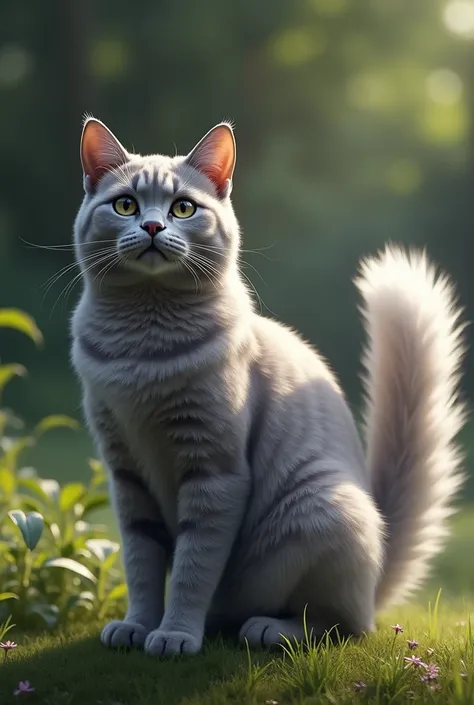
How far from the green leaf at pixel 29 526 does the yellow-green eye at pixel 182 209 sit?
87cm

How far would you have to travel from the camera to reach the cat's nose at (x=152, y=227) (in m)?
2.02

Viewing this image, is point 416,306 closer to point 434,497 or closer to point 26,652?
point 434,497

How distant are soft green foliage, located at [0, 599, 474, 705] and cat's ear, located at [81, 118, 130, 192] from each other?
1.08 m

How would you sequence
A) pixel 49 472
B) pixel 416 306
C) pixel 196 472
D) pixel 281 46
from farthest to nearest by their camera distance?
pixel 281 46
pixel 49 472
pixel 416 306
pixel 196 472

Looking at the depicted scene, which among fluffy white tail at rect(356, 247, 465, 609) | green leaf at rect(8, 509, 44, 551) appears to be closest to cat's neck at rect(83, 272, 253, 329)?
fluffy white tail at rect(356, 247, 465, 609)

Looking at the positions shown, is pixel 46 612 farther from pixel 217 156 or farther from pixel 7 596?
pixel 217 156

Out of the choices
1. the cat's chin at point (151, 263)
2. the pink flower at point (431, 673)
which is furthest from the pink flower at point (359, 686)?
the cat's chin at point (151, 263)

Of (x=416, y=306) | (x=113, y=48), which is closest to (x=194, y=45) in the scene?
(x=113, y=48)

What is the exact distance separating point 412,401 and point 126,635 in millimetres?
942

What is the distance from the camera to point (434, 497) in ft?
8.21

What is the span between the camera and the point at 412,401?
8.24ft

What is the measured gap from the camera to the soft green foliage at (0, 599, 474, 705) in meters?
1.81

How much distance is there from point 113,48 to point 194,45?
0.74m

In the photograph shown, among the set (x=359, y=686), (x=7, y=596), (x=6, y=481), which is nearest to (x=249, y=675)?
(x=359, y=686)
